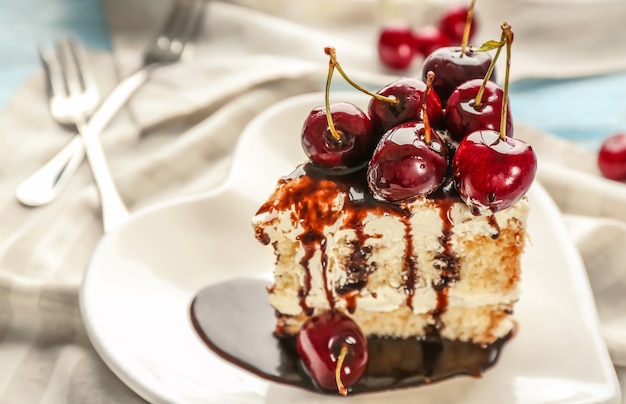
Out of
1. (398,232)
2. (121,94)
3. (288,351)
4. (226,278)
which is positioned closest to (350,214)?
(398,232)

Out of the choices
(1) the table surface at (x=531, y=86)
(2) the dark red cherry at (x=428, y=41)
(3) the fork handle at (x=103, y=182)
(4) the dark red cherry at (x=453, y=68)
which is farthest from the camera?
(2) the dark red cherry at (x=428, y=41)

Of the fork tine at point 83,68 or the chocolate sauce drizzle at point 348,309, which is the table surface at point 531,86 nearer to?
the fork tine at point 83,68

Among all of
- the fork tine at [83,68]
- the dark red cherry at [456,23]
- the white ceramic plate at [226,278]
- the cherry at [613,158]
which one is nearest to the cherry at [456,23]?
the dark red cherry at [456,23]

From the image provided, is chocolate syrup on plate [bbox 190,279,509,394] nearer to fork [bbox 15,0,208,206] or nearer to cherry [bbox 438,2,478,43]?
fork [bbox 15,0,208,206]

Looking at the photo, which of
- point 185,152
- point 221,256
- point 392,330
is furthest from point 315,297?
point 185,152

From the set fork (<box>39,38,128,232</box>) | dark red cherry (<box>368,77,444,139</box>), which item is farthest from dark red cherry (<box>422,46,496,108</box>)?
fork (<box>39,38,128,232</box>)

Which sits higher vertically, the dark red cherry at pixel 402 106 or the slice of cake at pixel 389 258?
the dark red cherry at pixel 402 106
